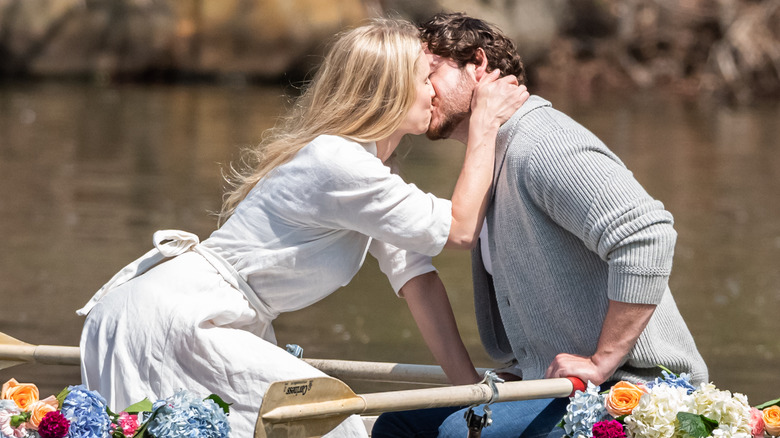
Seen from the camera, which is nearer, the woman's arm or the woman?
the woman

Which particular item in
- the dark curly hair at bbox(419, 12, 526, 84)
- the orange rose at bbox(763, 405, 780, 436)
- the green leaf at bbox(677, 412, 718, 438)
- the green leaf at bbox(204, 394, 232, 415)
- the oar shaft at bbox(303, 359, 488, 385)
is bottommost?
the oar shaft at bbox(303, 359, 488, 385)

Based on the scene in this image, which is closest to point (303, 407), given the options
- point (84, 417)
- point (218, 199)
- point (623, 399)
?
point (84, 417)

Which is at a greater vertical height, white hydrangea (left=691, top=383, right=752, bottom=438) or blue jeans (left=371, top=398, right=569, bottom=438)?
white hydrangea (left=691, top=383, right=752, bottom=438)

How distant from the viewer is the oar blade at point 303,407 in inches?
A: 100

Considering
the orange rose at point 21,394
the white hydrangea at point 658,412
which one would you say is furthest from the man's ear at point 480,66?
the orange rose at point 21,394

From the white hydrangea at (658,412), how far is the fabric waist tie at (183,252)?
98cm

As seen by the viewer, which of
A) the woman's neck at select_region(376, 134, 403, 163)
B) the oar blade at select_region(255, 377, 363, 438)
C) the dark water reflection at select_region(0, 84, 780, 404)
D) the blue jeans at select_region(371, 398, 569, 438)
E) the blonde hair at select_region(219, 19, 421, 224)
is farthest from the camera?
the dark water reflection at select_region(0, 84, 780, 404)

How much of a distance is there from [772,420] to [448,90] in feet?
4.08

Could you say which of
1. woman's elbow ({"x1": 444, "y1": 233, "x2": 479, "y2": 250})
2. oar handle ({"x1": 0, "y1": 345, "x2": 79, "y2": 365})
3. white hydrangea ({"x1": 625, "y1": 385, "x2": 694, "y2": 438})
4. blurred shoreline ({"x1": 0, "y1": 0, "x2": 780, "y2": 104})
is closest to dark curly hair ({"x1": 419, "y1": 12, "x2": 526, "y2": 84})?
woman's elbow ({"x1": 444, "y1": 233, "x2": 479, "y2": 250})

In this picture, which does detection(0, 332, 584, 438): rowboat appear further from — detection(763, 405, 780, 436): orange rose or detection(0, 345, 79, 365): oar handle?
detection(0, 345, 79, 365): oar handle

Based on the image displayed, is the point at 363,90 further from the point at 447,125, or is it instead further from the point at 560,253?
the point at 560,253

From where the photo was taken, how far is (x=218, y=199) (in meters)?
10.2

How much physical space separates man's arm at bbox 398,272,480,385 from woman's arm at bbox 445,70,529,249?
34cm

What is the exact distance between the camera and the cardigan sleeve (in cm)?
283
